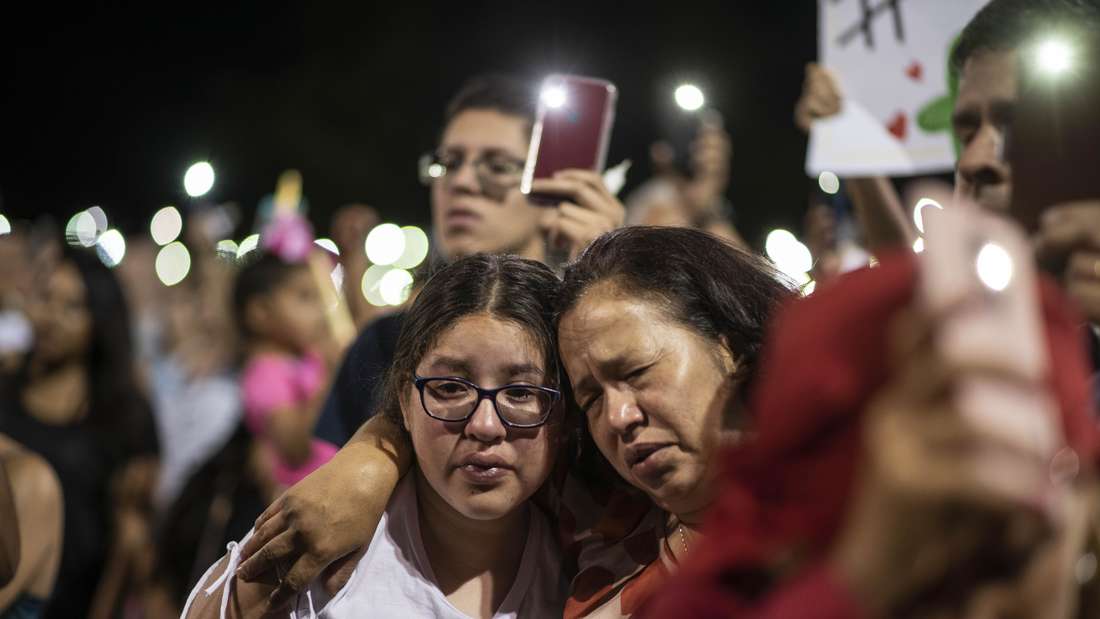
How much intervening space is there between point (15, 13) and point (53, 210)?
3291mm

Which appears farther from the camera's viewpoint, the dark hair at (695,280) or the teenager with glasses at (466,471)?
the teenager with glasses at (466,471)

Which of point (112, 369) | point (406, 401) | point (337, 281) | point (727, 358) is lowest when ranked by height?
point (337, 281)

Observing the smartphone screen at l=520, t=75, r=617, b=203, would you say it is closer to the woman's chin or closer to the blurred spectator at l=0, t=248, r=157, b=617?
the woman's chin

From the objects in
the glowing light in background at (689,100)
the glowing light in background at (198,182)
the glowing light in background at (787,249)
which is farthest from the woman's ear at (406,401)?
the glowing light in background at (198,182)

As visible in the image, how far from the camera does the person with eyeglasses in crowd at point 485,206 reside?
123 inches

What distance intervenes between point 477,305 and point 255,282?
3.20 metres

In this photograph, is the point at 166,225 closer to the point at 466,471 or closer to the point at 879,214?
the point at 879,214

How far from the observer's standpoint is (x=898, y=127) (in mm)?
3127

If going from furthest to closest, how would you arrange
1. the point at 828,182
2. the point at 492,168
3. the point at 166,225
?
the point at 166,225 → the point at 828,182 → the point at 492,168

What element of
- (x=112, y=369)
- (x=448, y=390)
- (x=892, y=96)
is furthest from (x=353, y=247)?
(x=448, y=390)

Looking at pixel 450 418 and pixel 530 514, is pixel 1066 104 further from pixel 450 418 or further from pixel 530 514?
pixel 530 514

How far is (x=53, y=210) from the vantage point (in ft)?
53.5

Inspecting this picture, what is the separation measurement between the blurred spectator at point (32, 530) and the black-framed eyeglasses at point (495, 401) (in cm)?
166

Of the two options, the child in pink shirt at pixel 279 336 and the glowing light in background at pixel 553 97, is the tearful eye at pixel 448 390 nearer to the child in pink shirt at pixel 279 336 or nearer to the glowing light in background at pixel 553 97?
the glowing light in background at pixel 553 97
